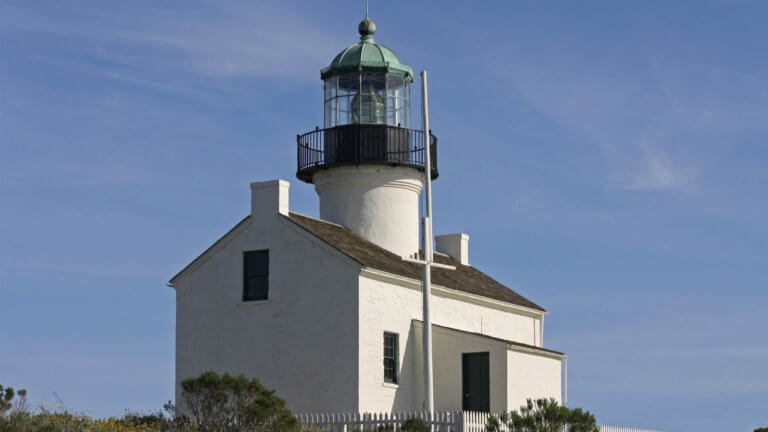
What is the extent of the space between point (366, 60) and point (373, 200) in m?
3.71

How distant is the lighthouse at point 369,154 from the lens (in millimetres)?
34719

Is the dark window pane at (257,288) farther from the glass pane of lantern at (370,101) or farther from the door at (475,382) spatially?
the glass pane of lantern at (370,101)

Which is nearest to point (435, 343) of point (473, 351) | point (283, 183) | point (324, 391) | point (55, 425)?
point (473, 351)

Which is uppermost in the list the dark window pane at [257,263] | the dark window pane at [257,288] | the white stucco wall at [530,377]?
the dark window pane at [257,263]

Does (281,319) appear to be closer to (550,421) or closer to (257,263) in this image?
(257,263)

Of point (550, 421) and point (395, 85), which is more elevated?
point (395, 85)

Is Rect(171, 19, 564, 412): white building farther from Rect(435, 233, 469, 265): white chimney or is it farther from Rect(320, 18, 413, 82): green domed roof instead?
Rect(435, 233, 469, 265): white chimney

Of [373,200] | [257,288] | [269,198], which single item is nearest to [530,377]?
[373,200]

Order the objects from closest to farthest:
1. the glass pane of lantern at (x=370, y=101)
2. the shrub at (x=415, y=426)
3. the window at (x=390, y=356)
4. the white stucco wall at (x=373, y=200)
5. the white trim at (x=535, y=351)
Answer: the shrub at (x=415, y=426) < the window at (x=390, y=356) < the white trim at (x=535, y=351) < the white stucco wall at (x=373, y=200) < the glass pane of lantern at (x=370, y=101)

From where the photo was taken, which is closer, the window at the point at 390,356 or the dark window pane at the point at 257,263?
the window at the point at 390,356

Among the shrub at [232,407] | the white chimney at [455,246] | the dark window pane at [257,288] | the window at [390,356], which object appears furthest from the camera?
the white chimney at [455,246]

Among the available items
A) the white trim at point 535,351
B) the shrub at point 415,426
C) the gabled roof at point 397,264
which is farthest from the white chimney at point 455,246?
the shrub at point 415,426

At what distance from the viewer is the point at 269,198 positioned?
1275 inches

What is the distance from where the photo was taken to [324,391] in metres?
31.0
